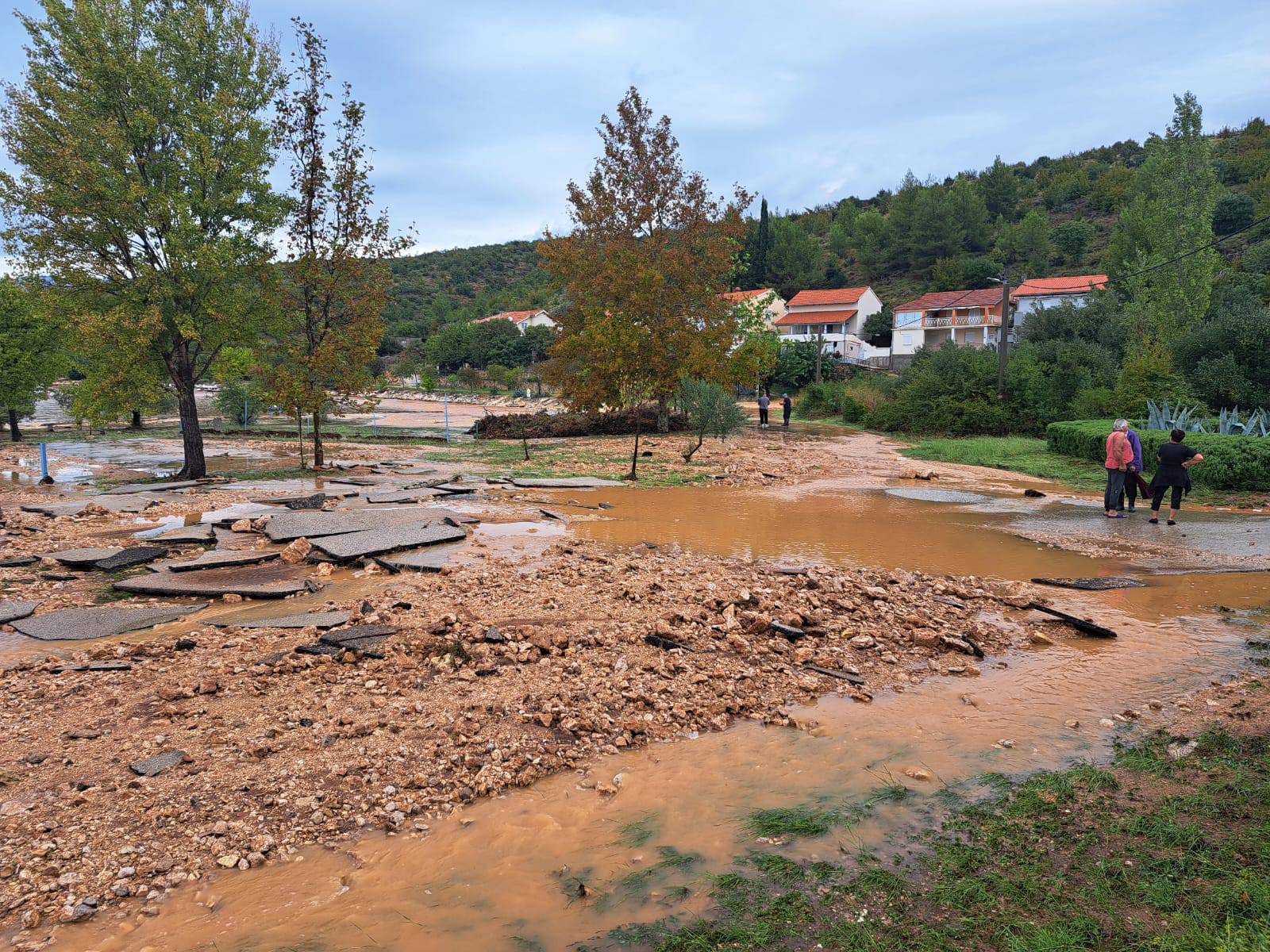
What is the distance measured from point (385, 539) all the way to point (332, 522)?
1362mm

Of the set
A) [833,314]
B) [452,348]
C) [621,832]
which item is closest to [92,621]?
[621,832]

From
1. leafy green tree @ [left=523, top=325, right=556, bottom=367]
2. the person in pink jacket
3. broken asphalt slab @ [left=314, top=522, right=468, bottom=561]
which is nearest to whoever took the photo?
broken asphalt slab @ [left=314, top=522, right=468, bottom=561]

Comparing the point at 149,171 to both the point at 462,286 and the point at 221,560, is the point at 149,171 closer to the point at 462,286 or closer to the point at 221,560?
the point at 221,560

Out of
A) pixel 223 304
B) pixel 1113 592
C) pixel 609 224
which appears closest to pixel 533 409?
pixel 609 224

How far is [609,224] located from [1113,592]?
25276mm

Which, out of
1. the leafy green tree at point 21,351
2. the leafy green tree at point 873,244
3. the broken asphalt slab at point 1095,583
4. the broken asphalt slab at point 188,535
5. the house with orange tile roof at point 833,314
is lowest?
the broken asphalt slab at point 1095,583

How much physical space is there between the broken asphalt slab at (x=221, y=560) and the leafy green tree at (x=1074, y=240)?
92.1 metres

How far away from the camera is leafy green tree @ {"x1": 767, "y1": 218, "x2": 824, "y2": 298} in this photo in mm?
97125

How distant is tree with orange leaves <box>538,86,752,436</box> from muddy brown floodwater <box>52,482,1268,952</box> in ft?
68.4

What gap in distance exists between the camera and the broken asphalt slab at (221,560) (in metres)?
8.38

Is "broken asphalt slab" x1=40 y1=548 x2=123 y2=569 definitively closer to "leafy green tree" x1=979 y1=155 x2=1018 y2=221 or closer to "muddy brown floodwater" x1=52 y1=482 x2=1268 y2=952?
"muddy brown floodwater" x1=52 y1=482 x2=1268 y2=952

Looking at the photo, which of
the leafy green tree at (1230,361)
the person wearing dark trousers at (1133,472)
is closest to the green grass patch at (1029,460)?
the person wearing dark trousers at (1133,472)

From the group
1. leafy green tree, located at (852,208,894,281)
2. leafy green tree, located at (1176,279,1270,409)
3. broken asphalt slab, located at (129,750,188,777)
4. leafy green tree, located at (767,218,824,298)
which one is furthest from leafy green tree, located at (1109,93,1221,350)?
leafy green tree, located at (767,218,824,298)

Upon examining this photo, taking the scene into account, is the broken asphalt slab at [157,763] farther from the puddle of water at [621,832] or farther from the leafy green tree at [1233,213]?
the leafy green tree at [1233,213]
